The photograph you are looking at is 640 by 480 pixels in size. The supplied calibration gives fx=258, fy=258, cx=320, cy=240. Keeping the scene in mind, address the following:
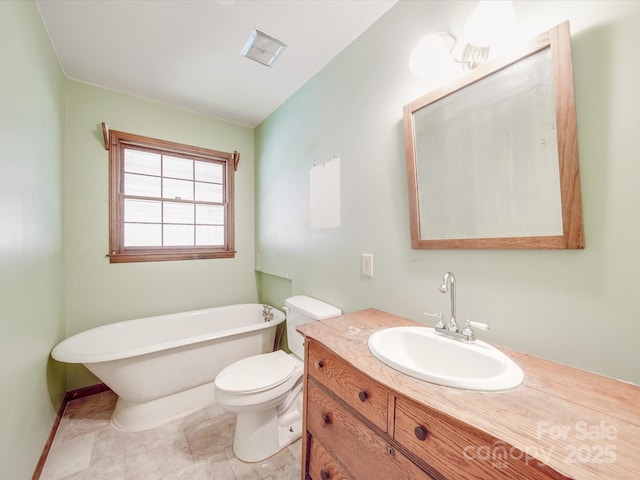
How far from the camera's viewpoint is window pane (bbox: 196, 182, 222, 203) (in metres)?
2.76

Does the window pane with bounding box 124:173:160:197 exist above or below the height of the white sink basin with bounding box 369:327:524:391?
above

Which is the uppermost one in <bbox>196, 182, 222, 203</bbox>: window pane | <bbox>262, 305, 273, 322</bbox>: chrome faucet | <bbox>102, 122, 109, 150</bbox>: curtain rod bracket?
<bbox>102, 122, 109, 150</bbox>: curtain rod bracket

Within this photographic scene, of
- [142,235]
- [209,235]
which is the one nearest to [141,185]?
[142,235]

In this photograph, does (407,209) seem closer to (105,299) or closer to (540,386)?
(540,386)

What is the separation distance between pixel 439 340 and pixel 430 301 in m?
0.23

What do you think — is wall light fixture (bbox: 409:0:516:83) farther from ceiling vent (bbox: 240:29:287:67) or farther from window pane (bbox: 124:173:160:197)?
window pane (bbox: 124:173:160:197)

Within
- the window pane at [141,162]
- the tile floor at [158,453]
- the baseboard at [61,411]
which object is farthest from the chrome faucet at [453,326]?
the window pane at [141,162]

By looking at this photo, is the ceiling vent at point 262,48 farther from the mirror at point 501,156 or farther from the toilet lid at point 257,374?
the toilet lid at point 257,374

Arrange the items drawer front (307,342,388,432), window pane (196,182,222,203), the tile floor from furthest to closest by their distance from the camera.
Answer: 1. window pane (196,182,222,203)
2. the tile floor
3. drawer front (307,342,388,432)

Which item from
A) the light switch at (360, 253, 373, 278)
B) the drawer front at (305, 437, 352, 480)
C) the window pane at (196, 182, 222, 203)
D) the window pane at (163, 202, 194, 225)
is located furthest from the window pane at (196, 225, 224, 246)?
the drawer front at (305, 437, 352, 480)

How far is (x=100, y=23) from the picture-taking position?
156cm

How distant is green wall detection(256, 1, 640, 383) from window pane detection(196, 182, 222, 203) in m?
0.99

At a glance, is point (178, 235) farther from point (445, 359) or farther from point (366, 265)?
point (445, 359)

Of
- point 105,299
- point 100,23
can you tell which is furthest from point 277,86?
point 105,299
